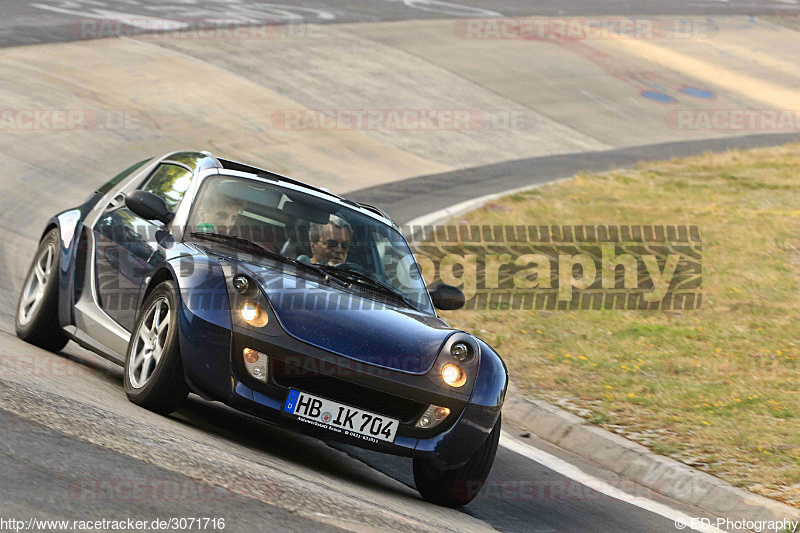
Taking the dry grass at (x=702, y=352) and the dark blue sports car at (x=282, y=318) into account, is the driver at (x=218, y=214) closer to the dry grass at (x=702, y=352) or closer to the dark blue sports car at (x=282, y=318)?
the dark blue sports car at (x=282, y=318)

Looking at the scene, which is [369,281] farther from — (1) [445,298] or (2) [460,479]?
(2) [460,479]

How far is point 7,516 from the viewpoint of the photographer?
153 inches

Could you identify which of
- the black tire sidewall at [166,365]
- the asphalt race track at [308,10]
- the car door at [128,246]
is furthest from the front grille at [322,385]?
the asphalt race track at [308,10]

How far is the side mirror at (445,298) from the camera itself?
7148 mm

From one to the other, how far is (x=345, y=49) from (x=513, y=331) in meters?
18.4

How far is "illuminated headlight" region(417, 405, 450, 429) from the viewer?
5.81 m

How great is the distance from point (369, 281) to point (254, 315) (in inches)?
44.1

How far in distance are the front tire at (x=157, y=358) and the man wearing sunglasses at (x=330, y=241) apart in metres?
0.99

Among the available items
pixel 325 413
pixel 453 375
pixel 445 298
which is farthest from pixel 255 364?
pixel 445 298

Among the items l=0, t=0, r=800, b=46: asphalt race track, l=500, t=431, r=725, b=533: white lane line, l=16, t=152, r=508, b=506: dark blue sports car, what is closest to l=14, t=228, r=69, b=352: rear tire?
l=16, t=152, r=508, b=506: dark blue sports car

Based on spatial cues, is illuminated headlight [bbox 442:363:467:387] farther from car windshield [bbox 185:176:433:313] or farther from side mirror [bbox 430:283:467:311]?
side mirror [bbox 430:283:467:311]

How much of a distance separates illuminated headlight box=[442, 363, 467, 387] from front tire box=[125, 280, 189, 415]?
1364 millimetres

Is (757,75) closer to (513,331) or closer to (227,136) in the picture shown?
(227,136)

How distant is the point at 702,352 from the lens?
1026 centimetres
